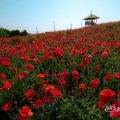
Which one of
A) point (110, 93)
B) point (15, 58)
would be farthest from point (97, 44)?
point (110, 93)

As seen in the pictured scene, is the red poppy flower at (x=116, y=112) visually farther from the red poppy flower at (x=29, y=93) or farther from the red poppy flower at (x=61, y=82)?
the red poppy flower at (x=61, y=82)

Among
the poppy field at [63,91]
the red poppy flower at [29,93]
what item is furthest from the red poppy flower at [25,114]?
the red poppy flower at [29,93]

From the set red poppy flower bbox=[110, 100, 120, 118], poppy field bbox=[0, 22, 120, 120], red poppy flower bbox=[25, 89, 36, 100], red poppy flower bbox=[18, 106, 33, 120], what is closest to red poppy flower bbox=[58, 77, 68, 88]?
poppy field bbox=[0, 22, 120, 120]

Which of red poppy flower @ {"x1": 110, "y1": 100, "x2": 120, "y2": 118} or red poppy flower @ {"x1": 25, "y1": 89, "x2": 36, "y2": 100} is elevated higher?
red poppy flower @ {"x1": 110, "y1": 100, "x2": 120, "y2": 118}

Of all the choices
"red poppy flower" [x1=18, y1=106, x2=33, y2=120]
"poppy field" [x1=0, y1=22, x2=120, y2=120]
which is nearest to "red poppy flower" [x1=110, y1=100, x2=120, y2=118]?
"poppy field" [x1=0, y1=22, x2=120, y2=120]

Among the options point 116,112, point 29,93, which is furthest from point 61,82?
point 116,112

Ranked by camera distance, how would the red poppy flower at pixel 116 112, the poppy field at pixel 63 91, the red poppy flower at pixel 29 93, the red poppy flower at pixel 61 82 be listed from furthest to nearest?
the red poppy flower at pixel 61 82 → the red poppy flower at pixel 29 93 → the poppy field at pixel 63 91 → the red poppy flower at pixel 116 112

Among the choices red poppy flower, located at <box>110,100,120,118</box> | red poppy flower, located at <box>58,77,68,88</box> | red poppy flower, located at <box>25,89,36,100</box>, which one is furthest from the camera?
red poppy flower, located at <box>58,77,68,88</box>

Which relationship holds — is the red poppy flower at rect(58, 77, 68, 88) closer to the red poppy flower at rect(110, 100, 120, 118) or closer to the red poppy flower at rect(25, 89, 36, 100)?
the red poppy flower at rect(25, 89, 36, 100)

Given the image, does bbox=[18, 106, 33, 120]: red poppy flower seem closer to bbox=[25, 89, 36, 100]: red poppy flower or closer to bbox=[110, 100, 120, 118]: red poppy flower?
bbox=[25, 89, 36, 100]: red poppy flower

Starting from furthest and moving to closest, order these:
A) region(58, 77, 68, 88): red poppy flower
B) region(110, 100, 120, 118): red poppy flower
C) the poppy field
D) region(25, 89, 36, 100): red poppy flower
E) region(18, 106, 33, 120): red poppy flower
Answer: region(58, 77, 68, 88): red poppy flower
region(25, 89, 36, 100): red poppy flower
the poppy field
region(18, 106, 33, 120): red poppy flower
region(110, 100, 120, 118): red poppy flower

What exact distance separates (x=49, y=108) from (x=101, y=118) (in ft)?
2.01

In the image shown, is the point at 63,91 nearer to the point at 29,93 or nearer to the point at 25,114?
the point at 29,93

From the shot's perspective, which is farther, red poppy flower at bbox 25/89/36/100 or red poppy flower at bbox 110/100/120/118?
red poppy flower at bbox 25/89/36/100
